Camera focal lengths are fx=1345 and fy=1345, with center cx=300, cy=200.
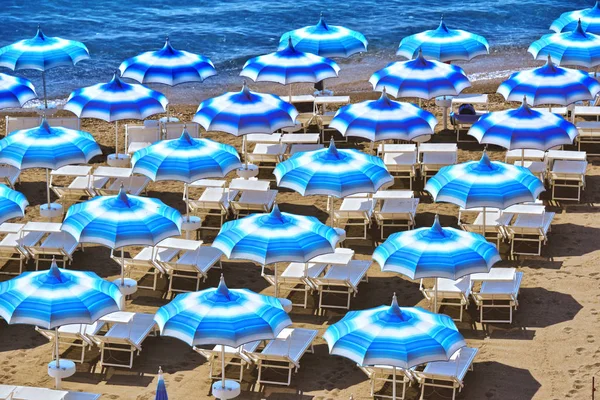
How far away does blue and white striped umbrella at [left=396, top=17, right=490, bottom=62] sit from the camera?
2566cm

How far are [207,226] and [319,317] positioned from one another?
11.7ft

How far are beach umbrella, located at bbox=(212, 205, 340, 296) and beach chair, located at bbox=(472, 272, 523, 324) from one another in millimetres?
2143

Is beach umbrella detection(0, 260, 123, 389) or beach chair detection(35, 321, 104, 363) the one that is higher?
beach umbrella detection(0, 260, 123, 389)

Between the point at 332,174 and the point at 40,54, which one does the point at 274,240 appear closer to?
the point at 332,174

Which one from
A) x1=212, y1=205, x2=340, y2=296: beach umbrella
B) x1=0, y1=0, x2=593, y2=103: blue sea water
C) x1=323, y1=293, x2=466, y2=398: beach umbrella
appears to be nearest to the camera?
x1=323, y1=293, x2=466, y2=398: beach umbrella

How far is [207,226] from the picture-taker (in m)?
21.3

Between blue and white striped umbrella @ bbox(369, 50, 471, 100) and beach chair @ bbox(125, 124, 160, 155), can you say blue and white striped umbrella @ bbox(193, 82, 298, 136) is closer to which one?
beach chair @ bbox(125, 124, 160, 155)

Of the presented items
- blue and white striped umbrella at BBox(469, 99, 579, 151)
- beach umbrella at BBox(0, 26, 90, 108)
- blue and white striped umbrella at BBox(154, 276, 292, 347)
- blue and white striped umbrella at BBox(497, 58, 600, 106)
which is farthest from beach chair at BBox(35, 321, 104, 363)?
blue and white striped umbrella at BBox(497, 58, 600, 106)

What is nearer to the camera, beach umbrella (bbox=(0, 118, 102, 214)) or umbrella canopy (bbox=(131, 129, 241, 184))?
umbrella canopy (bbox=(131, 129, 241, 184))

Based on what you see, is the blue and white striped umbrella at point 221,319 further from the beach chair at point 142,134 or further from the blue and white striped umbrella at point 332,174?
the beach chair at point 142,134

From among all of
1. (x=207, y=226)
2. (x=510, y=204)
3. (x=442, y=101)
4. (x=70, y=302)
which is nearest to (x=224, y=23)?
(x=442, y=101)

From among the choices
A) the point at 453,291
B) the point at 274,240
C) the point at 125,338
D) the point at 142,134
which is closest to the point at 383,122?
the point at 453,291

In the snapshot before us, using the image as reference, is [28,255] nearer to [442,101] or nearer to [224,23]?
[442,101]

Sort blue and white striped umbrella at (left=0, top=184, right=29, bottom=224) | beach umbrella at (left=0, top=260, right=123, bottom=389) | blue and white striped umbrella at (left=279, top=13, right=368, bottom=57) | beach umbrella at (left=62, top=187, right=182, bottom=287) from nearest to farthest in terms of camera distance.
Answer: beach umbrella at (left=0, top=260, right=123, bottom=389) < beach umbrella at (left=62, top=187, right=182, bottom=287) < blue and white striped umbrella at (left=0, top=184, right=29, bottom=224) < blue and white striped umbrella at (left=279, top=13, right=368, bottom=57)
